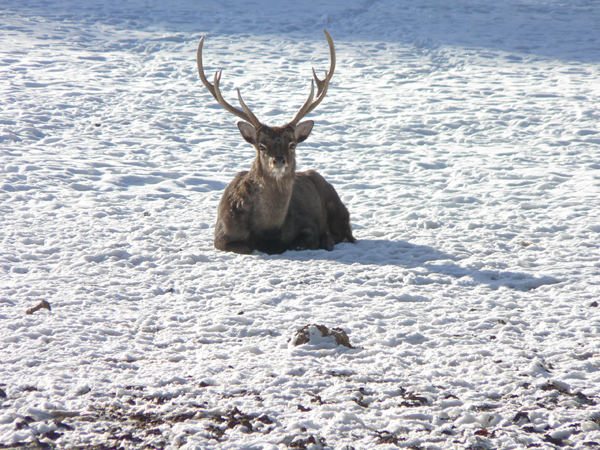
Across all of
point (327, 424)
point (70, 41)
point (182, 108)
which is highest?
point (70, 41)

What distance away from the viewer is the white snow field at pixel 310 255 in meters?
3.84

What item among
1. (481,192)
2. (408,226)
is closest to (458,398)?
(408,226)

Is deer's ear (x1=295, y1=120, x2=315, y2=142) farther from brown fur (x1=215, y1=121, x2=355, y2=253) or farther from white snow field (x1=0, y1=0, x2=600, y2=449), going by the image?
white snow field (x1=0, y1=0, x2=600, y2=449)

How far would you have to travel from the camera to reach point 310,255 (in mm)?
6930

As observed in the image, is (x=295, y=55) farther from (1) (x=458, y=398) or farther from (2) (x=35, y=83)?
(1) (x=458, y=398)

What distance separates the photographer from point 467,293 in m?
5.70

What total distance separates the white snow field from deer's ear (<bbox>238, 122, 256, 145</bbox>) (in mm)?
1058

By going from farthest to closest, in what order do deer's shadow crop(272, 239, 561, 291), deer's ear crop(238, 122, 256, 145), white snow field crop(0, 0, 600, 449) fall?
1. deer's ear crop(238, 122, 256, 145)
2. deer's shadow crop(272, 239, 561, 291)
3. white snow field crop(0, 0, 600, 449)

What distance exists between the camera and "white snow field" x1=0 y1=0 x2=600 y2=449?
3844mm

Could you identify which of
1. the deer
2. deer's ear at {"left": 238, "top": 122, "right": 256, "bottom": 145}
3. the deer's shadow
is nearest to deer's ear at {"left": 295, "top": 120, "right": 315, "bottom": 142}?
the deer

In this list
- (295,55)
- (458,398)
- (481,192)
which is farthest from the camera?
(295,55)

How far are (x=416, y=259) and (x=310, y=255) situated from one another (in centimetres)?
96

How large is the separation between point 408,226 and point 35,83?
829 centimetres

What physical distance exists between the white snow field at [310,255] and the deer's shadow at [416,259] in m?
0.03
